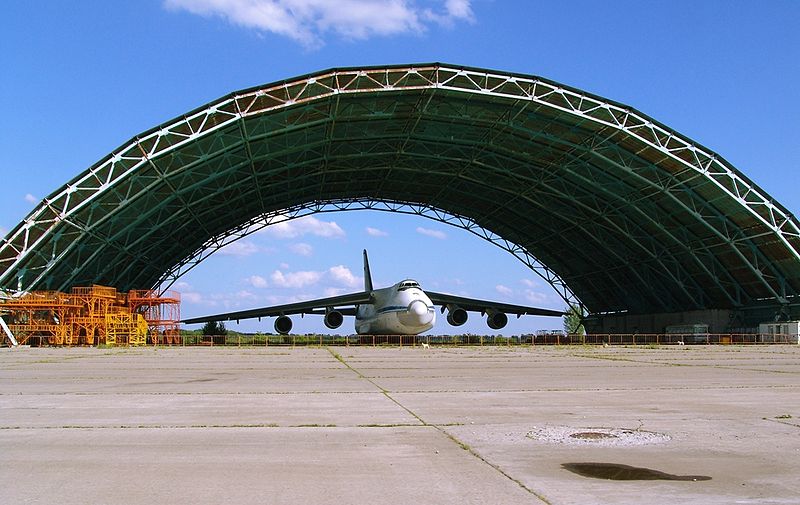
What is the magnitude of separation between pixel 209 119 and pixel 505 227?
3231 cm

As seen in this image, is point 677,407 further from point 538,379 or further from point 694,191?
point 694,191

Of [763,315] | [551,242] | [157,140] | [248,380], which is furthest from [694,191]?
[248,380]

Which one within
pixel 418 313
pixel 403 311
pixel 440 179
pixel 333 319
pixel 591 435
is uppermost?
pixel 440 179

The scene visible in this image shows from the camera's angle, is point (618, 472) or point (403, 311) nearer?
point (618, 472)

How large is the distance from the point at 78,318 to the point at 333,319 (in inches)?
670

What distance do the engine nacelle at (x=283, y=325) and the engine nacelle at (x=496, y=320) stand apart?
15.4 m

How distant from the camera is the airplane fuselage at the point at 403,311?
4125cm

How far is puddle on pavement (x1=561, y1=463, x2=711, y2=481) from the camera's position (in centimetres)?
547

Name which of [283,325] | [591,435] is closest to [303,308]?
[283,325]

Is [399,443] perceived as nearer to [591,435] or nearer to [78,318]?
[591,435]

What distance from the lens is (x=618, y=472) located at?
223 inches

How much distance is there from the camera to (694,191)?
4156cm

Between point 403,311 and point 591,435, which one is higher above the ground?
point 403,311

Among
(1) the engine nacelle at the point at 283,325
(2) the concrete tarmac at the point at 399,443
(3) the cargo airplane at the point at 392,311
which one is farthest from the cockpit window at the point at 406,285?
(2) the concrete tarmac at the point at 399,443
